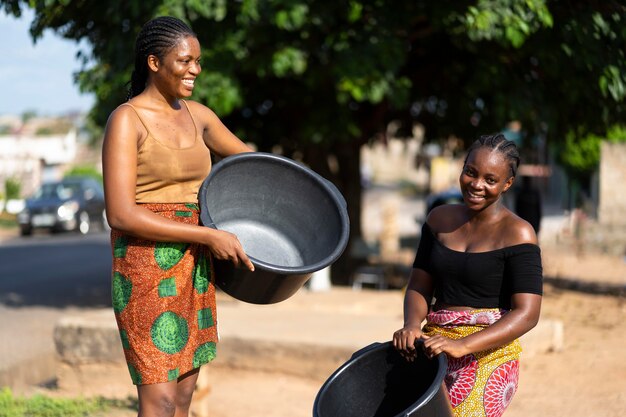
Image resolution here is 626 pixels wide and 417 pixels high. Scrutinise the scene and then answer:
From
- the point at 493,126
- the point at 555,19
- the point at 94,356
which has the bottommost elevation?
the point at 94,356

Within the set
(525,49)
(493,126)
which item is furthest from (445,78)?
(525,49)

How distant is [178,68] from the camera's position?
277cm

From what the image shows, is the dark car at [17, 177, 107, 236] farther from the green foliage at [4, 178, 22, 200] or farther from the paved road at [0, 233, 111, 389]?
the green foliage at [4, 178, 22, 200]

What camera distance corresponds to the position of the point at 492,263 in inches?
110

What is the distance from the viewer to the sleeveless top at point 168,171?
2746mm

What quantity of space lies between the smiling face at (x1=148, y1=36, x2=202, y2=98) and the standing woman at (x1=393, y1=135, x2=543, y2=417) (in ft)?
2.94

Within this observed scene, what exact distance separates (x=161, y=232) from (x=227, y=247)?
0.20 metres

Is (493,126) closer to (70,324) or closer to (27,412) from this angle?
(70,324)

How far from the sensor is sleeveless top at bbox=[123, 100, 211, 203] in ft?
9.01

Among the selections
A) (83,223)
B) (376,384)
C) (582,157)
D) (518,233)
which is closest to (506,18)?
(518,233)

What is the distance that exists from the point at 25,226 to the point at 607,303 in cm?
1581

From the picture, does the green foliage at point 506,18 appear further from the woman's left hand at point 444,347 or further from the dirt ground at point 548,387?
the woman's left hand at point 444,347

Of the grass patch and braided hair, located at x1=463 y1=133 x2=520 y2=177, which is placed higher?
braided hair, located at x1=463 y1=133 x2=520 y2=177

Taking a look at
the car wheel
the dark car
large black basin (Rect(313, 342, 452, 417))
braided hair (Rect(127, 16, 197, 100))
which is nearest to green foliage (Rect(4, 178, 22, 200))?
the dark car
